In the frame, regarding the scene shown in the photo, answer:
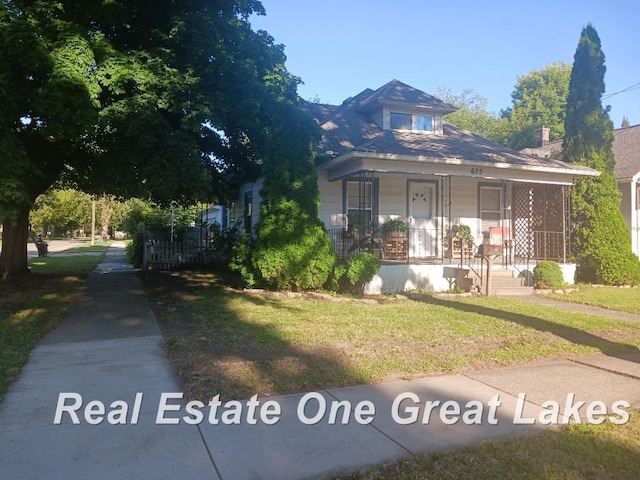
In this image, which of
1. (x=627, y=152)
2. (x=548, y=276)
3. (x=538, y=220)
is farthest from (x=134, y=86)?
(x=627, y=152)

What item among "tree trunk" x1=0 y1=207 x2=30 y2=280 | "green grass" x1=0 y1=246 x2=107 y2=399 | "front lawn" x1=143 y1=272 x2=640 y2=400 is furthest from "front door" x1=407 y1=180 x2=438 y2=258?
"tree trunk" x1=0 y1=207 x2=30 y2=280

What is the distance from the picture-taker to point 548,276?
41.5ft

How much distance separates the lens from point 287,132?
11609 millimetres

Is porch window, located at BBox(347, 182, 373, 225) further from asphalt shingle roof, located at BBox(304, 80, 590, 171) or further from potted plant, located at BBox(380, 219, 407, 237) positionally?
asphalt shingle roof, located at BBox(304, 80, 590, 171)

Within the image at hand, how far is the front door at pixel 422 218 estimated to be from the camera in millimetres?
14609

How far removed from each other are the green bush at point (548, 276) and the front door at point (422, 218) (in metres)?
2.84

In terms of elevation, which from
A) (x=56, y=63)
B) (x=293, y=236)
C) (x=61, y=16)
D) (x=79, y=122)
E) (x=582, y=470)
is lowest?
(x=582, y=470)

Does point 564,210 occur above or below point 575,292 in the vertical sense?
above

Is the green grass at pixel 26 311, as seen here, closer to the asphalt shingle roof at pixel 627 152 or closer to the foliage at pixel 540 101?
the asphalt shingle roof at pixel 627 152

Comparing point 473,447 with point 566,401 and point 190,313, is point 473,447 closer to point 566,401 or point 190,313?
point 566,401

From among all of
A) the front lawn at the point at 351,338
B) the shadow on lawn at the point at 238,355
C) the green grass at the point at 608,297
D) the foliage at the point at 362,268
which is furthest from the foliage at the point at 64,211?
the green grass at the point at 608,297

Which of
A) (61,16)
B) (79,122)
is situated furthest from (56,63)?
(61,16)

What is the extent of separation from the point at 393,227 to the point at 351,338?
659cm

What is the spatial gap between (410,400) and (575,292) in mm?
9605
